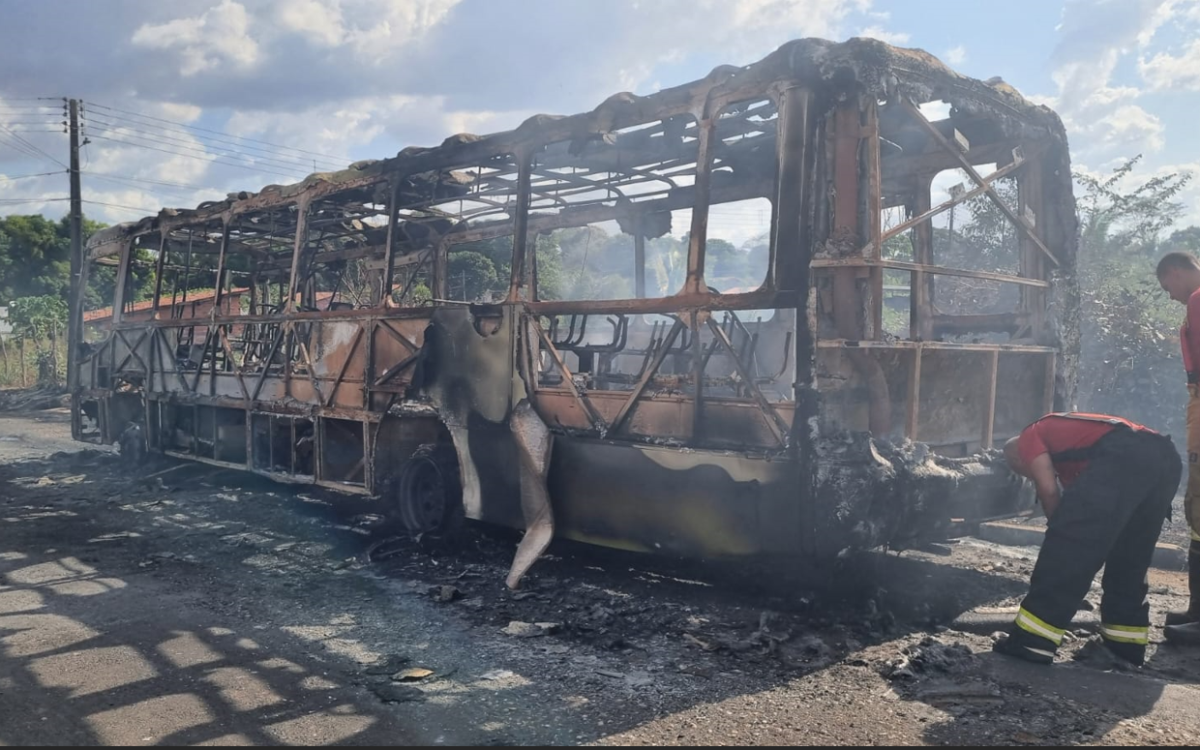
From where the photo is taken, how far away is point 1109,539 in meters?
3.76

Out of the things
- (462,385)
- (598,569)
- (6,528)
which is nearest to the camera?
(598,569)

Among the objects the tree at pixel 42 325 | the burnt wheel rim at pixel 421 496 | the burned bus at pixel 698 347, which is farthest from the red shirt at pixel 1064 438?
the tree at pixel 42 325

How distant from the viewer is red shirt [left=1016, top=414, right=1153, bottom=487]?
12.9 ft

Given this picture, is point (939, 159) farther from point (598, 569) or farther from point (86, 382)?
point (86, 382)

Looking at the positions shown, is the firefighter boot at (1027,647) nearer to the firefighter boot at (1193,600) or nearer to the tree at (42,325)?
the firefighter boot at (1193,600)

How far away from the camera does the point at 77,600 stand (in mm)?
4918

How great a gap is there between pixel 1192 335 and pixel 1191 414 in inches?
16.2

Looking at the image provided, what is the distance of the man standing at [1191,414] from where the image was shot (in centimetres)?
Answer: 432

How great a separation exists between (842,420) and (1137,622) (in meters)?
1.56

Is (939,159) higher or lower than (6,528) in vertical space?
higher

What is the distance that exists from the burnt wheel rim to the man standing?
4585 mm

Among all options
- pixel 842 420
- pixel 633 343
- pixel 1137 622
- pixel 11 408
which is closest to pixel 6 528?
pixel 633 343

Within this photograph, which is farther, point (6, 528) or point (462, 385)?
point (6, 528)

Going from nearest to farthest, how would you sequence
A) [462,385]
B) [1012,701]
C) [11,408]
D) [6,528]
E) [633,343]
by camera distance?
[1012,701] < [462,385] < [6,528] < [633,343] < [11,408]
